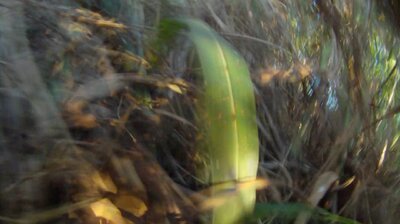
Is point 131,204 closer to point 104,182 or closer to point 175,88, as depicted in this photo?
point 104,182

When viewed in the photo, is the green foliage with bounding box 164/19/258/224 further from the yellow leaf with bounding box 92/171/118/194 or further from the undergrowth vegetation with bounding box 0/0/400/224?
the yellow leaf with bounding box 92/171/118/194

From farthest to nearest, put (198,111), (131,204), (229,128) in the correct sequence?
(198,111) < (131,204) < (229,128)

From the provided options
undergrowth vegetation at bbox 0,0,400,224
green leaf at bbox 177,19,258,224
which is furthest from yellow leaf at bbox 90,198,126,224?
green leaf at bbox 177,19,258,224

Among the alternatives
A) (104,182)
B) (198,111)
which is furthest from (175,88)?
(104,182)

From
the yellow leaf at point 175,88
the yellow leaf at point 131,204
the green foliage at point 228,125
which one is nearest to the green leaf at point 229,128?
the green foliage at point 228,125

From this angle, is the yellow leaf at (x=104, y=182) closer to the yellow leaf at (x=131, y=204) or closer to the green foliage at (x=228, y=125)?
the yellow leaf at (x=131, y=204)

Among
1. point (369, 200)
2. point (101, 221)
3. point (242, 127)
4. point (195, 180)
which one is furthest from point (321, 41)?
point (101, 221)

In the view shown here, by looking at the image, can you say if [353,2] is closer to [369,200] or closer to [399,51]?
[399,51]
